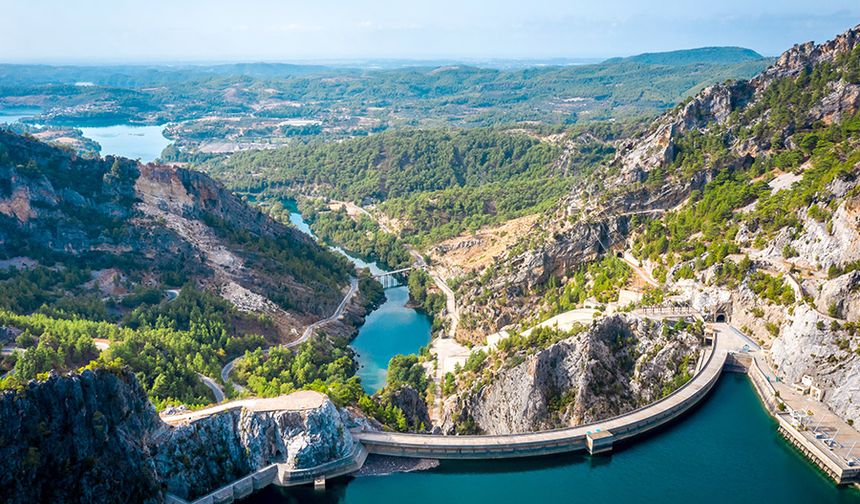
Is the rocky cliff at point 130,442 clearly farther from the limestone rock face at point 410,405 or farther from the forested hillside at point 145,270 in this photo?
the forested hillside at point 145,270

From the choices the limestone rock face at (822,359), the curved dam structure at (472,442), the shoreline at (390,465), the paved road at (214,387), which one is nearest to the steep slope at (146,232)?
the paved road at (214,387)

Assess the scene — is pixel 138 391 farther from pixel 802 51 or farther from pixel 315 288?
pixel 802 51

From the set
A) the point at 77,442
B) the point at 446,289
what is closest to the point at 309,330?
the point at 446,289

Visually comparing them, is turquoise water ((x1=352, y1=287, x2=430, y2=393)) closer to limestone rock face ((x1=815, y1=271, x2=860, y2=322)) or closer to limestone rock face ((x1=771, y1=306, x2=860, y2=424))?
limestone rock face ((x1=771, y1=306, x2=860, y2=424))

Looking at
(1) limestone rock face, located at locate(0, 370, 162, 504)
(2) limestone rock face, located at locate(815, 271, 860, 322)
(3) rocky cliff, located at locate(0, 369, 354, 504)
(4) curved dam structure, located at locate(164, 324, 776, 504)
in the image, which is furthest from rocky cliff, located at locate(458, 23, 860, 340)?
(1) limestone rock face, located at locate(0, 370, 162, 504)

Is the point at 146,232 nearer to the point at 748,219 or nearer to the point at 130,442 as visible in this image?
the point at 130,442

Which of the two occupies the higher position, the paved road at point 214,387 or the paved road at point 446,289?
the paved road at point 214,387
